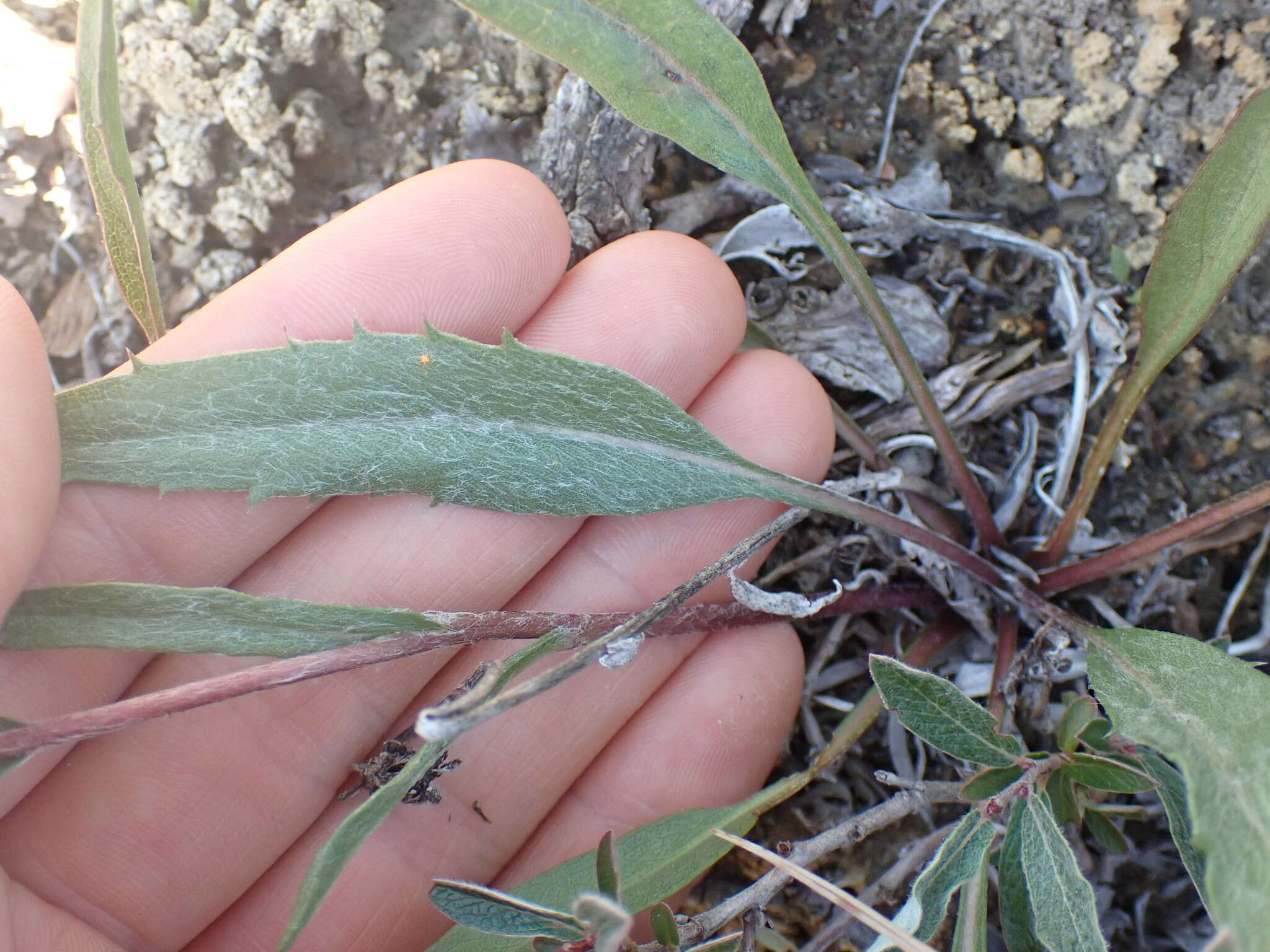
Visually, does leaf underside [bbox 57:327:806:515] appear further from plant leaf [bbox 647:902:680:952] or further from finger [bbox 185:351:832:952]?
plant leaf [bbox 647:902:680:952]

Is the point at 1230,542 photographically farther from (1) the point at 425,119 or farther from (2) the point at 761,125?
(1) the point at 425,119

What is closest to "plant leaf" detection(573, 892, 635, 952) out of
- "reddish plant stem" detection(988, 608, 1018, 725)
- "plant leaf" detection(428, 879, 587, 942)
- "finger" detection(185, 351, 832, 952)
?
"plant leaf" detection(428, 879, 587, 942)

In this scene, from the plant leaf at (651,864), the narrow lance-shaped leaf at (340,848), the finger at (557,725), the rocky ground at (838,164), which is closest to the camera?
the narrow lance-shaped leaf at (340,848)

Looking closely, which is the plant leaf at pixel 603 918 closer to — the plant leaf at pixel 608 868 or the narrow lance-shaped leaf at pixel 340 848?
the plant leaf at pixel 608 868

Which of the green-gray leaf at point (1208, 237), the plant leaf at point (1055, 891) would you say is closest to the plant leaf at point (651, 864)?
the plant leaf at point (1055, 891)

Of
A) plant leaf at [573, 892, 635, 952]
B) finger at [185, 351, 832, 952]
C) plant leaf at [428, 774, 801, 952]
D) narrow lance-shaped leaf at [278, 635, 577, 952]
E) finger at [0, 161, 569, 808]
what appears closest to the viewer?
plant leaf at [573, 892, 635, 952]

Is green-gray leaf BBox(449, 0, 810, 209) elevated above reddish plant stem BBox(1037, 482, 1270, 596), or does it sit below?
above
